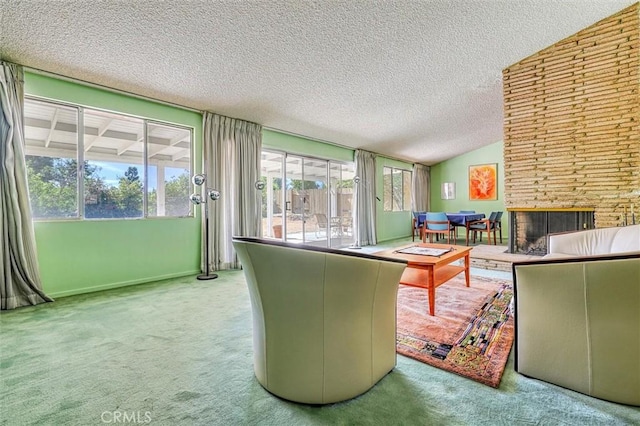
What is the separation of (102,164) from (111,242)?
0.98 metres

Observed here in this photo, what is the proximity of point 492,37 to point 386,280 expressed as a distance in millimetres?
3960

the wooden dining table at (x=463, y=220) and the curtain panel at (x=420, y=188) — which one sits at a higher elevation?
the curtain panel at (x=420, y=188)

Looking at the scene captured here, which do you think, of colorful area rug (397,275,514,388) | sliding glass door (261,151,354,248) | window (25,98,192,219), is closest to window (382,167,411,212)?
sliding glass door (261,151,354,248)

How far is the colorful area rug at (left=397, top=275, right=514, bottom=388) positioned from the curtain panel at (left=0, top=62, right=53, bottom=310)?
12.1 feet

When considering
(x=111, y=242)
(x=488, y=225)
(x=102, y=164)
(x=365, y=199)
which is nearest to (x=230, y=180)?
(x=102, y=164)

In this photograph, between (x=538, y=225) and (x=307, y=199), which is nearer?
(x=538, y=225)

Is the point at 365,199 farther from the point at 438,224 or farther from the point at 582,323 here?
the point at 582,323

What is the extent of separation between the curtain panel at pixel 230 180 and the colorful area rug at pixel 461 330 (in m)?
2.76

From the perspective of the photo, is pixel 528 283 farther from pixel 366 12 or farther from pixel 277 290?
pixel 366 12

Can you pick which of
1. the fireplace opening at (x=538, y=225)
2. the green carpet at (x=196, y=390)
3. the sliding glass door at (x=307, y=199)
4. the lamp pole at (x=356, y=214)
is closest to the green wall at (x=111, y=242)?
the green carpet at (x=196, y=390)

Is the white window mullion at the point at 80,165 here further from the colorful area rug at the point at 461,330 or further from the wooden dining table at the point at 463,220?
the wooden dining table at the point at 463,220

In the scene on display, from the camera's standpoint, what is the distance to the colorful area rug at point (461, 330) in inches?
71.1

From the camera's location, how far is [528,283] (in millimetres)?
1659

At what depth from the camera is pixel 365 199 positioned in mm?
7453
